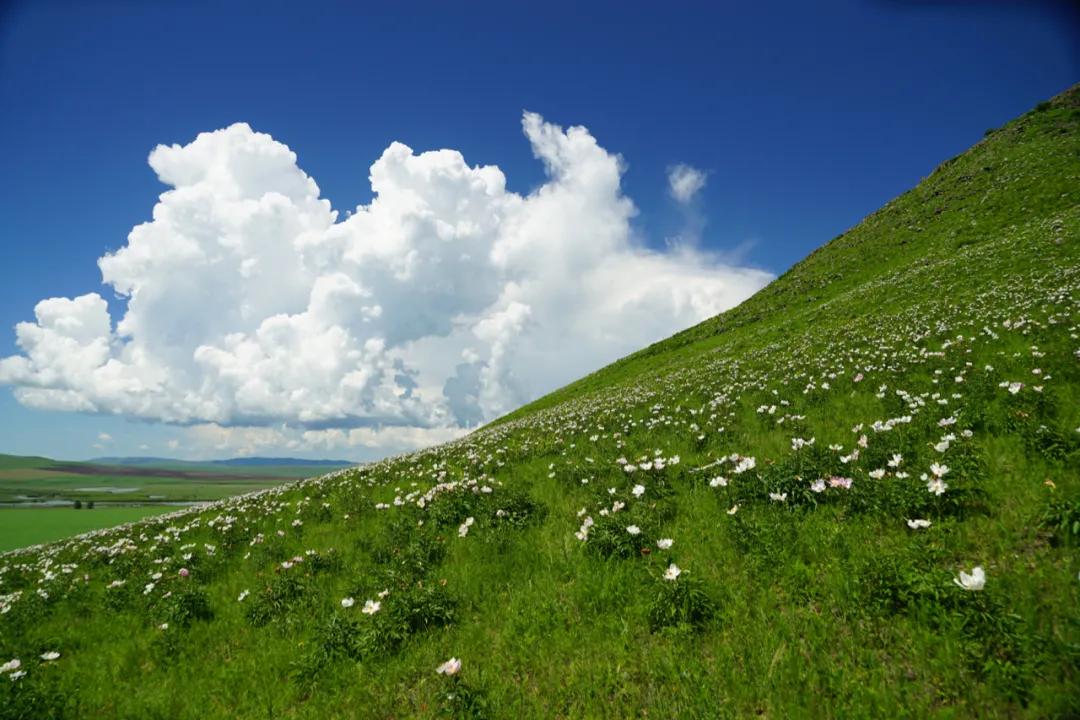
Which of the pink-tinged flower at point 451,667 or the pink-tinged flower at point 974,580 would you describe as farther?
the pink-tinged flower at point 451,667

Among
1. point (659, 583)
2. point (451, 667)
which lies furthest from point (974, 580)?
point (451, 667)

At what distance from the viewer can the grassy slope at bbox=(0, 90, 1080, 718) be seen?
3.77m

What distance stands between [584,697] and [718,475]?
4.55 m

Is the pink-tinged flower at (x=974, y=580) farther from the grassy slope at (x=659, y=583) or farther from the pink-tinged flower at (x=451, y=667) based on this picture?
the pink-tinged flower at (x=451, y=667)

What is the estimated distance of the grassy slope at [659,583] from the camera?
3770mm

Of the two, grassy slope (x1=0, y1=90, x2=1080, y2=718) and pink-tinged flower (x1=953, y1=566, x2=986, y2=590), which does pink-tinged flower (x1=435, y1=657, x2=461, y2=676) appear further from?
pink-tinged flower (x1=953, y1=566, x2=986, y2=590)

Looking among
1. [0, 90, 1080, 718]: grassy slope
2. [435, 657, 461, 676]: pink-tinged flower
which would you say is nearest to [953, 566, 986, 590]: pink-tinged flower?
[0, 90, 1080, 718]: grassy slope

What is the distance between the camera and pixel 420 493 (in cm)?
1065

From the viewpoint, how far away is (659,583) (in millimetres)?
5094

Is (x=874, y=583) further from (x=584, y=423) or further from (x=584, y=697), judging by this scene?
(x=584, y=423)

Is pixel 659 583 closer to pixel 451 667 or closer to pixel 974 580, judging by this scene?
pixel 451 667

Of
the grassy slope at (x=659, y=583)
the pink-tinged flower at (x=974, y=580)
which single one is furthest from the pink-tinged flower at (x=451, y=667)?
the pink-tinged flower at (x=974, y=580)

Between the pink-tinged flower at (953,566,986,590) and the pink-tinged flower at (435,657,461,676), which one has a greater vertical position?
the pink-tinged flower at (953,566,986,590)

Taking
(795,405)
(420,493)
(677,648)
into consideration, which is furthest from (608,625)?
(795,405)
